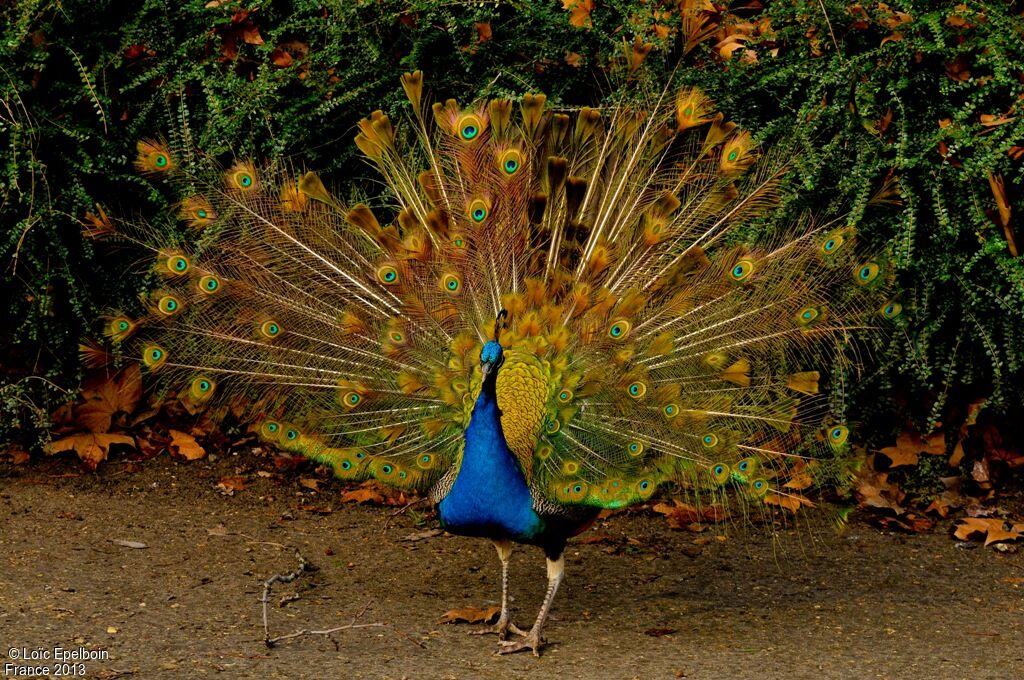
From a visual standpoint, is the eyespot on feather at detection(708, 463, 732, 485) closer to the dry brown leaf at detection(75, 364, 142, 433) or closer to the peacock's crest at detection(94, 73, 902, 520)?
the peacock's crest at detection(94, 73, 902, 520)

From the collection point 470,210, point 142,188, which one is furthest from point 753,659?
point 142,188

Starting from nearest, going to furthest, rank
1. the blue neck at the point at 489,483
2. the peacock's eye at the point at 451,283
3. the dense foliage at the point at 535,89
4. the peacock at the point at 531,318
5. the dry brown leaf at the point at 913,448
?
the blue neck at the point at 489,483 < the peacock at the point at 531,318 < the peacock's eye at the point at 451,283 < the dense foliage at the point at 535,89 < the dry brown leaf at the point at 913,448

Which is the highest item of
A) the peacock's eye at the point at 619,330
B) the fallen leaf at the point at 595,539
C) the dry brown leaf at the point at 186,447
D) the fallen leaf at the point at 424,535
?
the peacock's eye at the point at 619,330

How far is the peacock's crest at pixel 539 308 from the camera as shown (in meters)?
4.70

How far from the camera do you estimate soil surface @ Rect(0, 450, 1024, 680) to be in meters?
4.47

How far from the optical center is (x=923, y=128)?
585cm

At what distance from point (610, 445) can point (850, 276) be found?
135 cm

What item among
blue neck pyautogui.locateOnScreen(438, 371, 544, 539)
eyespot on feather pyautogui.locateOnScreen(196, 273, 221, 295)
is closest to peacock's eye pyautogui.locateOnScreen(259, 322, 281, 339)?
eyespot on feather pyautogui.locateOnScreen(196, 273, 221, 295)

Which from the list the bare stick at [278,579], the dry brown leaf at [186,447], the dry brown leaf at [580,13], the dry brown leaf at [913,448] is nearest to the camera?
the bare stick at [278,579]

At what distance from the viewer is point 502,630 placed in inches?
189

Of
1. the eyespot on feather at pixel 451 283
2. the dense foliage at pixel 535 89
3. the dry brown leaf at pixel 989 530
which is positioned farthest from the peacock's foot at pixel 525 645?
the dry brown leaf at pixel 989 530

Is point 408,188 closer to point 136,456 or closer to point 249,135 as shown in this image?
point 249,135

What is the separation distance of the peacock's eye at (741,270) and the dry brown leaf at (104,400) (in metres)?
3.55

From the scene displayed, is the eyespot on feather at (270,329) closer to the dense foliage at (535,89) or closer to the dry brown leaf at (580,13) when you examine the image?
the dense foliage at (535,89)
